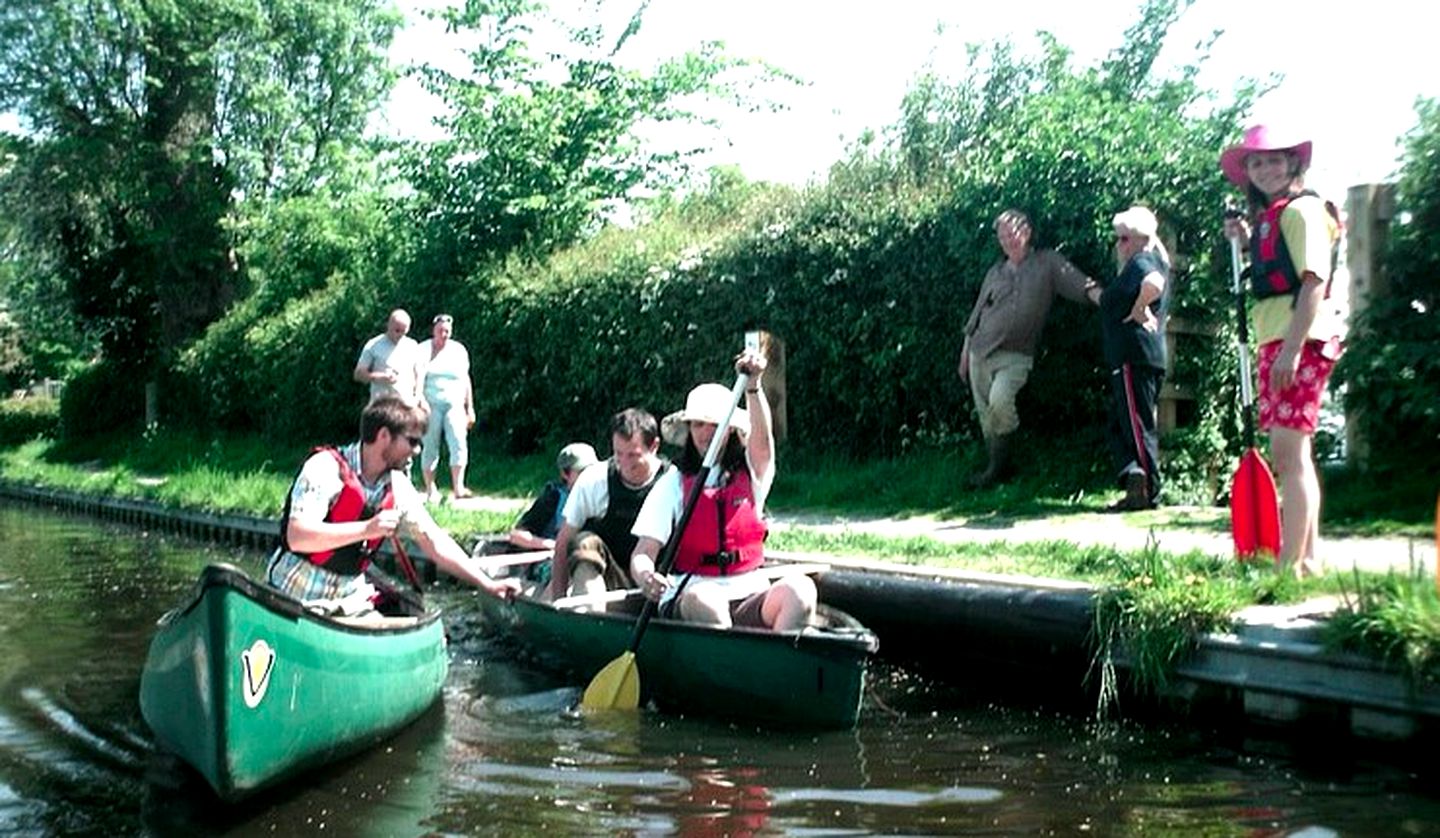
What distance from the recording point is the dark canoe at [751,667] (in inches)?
247

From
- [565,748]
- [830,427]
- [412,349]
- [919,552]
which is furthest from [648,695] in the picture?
[412,349]

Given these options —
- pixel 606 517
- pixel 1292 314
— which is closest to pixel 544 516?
pixel 606 517

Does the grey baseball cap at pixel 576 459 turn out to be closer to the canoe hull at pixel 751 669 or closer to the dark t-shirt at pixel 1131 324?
the canoe hull at pixel 751 669

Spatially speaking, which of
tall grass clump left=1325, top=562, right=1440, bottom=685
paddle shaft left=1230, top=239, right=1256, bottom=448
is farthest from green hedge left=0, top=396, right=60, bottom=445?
tall grass clump left=1325, top=562, right=1440, bottom=685

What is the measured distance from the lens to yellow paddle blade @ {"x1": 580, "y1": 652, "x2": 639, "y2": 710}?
6863mm

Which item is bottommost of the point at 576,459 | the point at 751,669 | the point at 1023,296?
the point at 751,669

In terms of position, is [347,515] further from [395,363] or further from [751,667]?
[395,363]

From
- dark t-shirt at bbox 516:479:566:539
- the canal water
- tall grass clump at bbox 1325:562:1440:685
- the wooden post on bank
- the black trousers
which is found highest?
the wooden post on bank

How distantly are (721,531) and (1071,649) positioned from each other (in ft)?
5.43

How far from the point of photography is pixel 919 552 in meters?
8.47

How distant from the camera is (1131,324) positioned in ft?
30.8

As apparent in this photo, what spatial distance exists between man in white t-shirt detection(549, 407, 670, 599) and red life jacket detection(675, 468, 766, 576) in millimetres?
1024

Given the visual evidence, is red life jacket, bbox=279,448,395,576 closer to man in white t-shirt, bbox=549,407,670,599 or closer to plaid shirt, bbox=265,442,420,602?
plaid shirt, bbox=265,442,420,602

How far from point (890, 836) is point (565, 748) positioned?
1.83 meters
